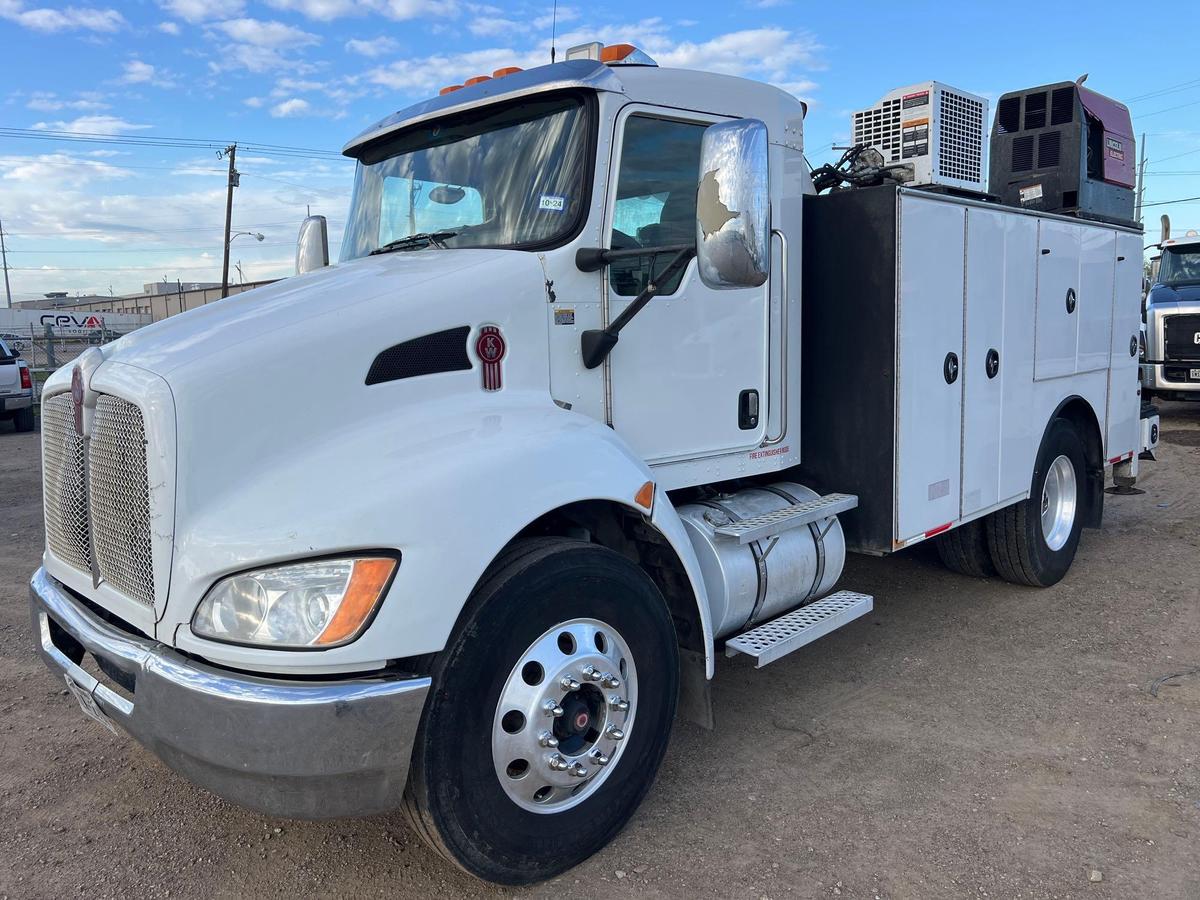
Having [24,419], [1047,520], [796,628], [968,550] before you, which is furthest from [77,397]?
[24,419]

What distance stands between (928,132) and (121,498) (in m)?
4.58

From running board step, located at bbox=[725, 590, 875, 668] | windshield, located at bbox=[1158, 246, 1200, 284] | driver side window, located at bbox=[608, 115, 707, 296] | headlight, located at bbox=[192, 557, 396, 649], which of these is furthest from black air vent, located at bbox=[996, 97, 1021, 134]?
windshield, located at bbox=[1158, 246, 1200, 284]

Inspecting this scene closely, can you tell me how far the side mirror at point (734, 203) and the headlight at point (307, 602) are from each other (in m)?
1.43

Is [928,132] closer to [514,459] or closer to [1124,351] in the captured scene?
[1124,351]

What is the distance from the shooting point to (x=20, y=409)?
1495 cm

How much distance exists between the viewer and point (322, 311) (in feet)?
9.19

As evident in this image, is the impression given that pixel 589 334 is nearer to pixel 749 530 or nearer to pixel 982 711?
pixel 749 530

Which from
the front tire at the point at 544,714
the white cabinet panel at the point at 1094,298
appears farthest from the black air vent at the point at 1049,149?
the front tire at the point at 544,714

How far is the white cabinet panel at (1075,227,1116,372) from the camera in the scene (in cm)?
586

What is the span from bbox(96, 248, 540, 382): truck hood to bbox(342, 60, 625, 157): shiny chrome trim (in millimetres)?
643

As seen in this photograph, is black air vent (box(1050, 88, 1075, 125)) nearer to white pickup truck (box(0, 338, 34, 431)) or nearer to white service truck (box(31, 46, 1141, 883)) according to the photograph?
white service truck (box(31, 46, 1141, 883))

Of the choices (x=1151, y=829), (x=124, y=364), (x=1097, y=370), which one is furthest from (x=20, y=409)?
(x=1151, y=829)

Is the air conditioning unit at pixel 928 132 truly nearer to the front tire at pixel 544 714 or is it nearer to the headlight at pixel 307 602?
the front tire at pixel 544 714

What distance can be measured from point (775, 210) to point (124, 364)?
8.88 feet
